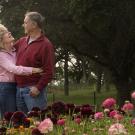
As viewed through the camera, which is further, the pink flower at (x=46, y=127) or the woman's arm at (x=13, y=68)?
the woman's arm at (x=13, y=68)

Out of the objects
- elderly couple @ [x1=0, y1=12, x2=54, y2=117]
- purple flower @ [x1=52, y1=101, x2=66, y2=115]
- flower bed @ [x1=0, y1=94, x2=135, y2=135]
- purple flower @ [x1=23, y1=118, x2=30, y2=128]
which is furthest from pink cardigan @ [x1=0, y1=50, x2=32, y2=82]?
purple flower @ [x1=23, y1=118, x2=30, y2=128]

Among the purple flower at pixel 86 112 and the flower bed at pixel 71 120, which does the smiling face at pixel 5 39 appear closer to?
the flower bed at pixel 71 120

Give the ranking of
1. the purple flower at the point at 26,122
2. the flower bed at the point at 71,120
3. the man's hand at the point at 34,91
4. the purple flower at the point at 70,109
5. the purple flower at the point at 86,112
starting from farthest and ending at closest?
the man's hand at the point at 34,91 → the purple flower at the point at 70,109 → the purple flower at the point at 86,112 → the purple flower at the point at 26,122 → the flower bed at the point at 71,120

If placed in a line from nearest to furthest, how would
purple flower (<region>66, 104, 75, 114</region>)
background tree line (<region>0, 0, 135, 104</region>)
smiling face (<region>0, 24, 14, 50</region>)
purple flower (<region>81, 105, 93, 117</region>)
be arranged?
purple flower (<region>81, 105, 93, 117</region>)
purple flower (<region>66, 104, 75, 114</region>)
smiling face (<region>0, 24, 14, 50</region>)
background tree line (<region>0, 0, 135, 104</region>)

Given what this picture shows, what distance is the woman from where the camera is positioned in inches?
263

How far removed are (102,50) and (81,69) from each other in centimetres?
2578

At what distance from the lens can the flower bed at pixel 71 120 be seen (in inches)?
179

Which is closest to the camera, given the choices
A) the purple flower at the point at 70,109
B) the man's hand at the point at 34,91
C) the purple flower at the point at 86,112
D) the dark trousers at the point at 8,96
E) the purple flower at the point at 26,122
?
the purple flower at the point at 26,122

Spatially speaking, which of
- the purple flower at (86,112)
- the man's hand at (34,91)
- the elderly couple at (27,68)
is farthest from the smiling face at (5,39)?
the purple flower at (86,112)

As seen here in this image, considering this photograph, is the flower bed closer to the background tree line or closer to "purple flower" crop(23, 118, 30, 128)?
"purple flower" crop(23, 118, 30, 128)

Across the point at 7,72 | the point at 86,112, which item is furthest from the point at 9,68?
the point at 86,112

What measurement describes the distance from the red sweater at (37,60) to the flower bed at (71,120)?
134 cm

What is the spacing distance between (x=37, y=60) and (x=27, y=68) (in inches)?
8.3

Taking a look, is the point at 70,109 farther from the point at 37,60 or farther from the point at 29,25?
the point at 29,25
